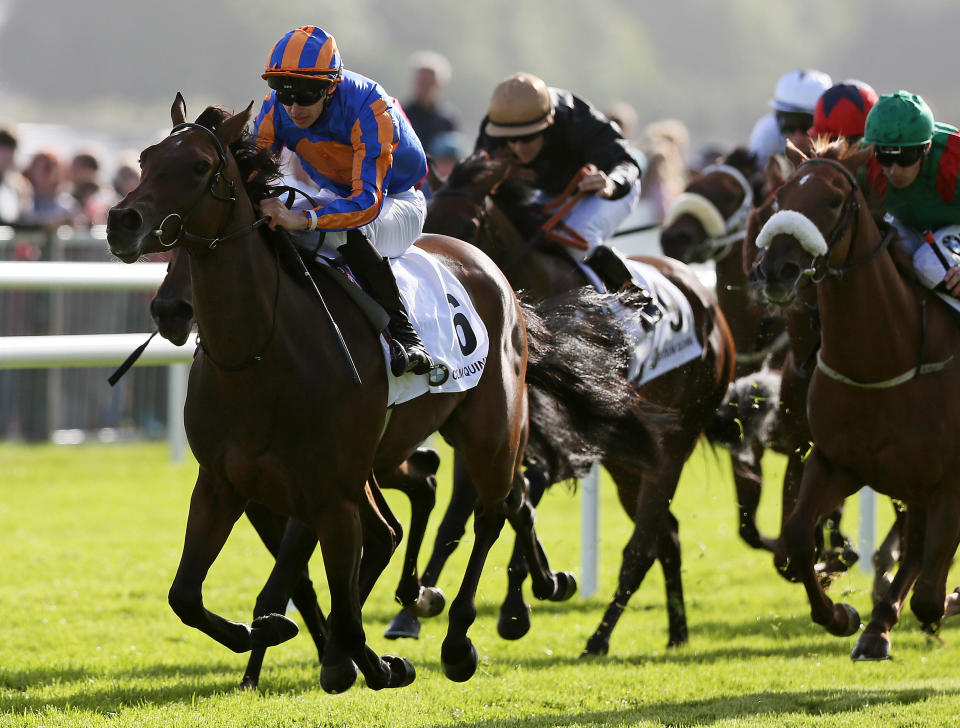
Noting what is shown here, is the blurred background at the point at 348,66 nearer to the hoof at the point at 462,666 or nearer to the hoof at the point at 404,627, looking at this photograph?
the hoof at the point at 404,627

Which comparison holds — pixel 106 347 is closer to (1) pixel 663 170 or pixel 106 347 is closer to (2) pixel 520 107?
(2) pixel 520 107

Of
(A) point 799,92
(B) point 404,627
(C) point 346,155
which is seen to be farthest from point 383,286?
(A) point 799,92

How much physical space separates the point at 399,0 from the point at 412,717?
115 feet

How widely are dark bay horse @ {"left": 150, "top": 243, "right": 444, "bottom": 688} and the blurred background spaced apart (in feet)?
14.2

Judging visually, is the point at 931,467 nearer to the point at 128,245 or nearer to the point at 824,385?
the point at 824,385

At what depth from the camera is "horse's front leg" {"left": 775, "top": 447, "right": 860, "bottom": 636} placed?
5141 millimetres

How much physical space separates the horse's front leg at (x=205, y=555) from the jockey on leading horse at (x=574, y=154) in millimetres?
2522

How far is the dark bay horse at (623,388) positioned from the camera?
5.96 metres

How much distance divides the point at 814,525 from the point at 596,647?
4.12ft

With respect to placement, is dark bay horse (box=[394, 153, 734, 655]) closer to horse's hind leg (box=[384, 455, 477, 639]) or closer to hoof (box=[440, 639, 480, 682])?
horse's hind leg (box=[384, 455, 477, 639])

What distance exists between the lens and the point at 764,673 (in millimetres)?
5676

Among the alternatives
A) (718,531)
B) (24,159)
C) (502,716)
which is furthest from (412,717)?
(24,159)

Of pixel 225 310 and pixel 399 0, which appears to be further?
pixel 399 0

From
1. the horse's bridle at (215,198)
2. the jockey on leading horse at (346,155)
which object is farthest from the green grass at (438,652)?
the horse's bridle at (215,198)
